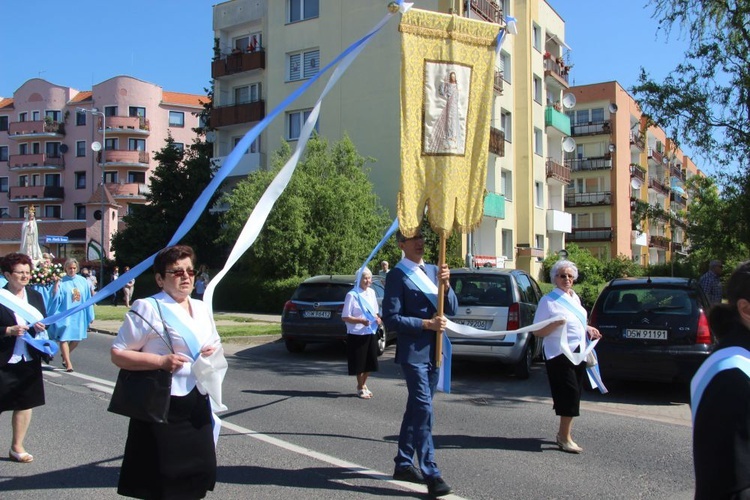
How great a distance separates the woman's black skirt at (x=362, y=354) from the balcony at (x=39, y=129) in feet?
220

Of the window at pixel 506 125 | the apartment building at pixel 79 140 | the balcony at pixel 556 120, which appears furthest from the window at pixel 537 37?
the apartment building at pixel 79 140

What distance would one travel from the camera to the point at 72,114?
67.8m

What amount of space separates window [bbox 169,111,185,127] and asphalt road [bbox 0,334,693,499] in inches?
2403

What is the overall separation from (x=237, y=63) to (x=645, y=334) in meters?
30.5

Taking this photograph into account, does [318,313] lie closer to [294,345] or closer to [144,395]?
[294,345]

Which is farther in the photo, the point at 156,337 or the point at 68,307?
the point at 68,307

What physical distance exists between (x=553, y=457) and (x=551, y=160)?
3487 cm

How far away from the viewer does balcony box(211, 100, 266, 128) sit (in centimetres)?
3470

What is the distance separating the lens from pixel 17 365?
5559 millimetres

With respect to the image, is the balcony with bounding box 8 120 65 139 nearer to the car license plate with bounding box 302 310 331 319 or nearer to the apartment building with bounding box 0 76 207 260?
the apartment building with bounding box 0 76 207 260

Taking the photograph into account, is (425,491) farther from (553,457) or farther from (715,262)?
(715,262)

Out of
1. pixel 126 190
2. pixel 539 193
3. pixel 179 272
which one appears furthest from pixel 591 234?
pixel 179 272

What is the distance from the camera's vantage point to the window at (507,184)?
33.4 m

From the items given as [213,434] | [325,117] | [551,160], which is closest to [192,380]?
[213,434]
